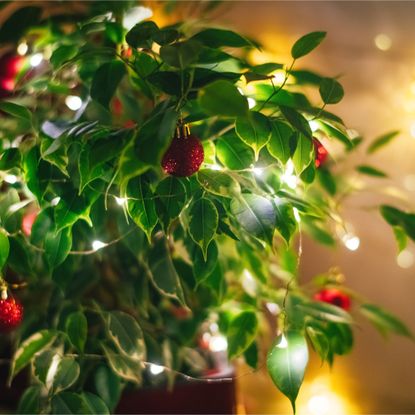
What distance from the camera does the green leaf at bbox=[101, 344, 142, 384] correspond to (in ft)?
2.82

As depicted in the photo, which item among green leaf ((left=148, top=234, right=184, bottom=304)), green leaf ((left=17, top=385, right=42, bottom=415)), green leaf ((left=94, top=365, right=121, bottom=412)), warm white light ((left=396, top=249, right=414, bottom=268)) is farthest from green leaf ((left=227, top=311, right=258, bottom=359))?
warm white light ((left=396, top=249, right=414, bottom=268))

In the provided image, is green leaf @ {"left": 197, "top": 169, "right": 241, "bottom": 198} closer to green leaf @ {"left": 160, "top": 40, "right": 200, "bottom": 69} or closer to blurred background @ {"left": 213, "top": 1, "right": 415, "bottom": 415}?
green leaf @ {"left": 160, "top": 40, "right": 200, "bottom": 69}

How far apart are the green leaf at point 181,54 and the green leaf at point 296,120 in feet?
0.42

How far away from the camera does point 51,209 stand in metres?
0.81

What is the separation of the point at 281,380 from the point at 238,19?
3.74 ft

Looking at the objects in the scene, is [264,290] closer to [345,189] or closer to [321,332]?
[321,332]

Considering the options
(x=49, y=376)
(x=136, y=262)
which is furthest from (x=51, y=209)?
(x=136, y=262)

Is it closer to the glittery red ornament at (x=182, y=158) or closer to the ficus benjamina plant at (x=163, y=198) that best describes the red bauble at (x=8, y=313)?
the ficus benjamina plant at (x=163, y=198)

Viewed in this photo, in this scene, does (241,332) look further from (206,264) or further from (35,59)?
(35,59)

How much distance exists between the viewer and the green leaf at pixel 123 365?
860 mm

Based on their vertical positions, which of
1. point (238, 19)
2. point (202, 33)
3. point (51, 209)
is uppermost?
point (202, 33)

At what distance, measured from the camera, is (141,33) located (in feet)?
2.10

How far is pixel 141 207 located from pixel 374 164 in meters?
0.87

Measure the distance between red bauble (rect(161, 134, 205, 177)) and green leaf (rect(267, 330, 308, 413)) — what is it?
Answer: 0.26 m
